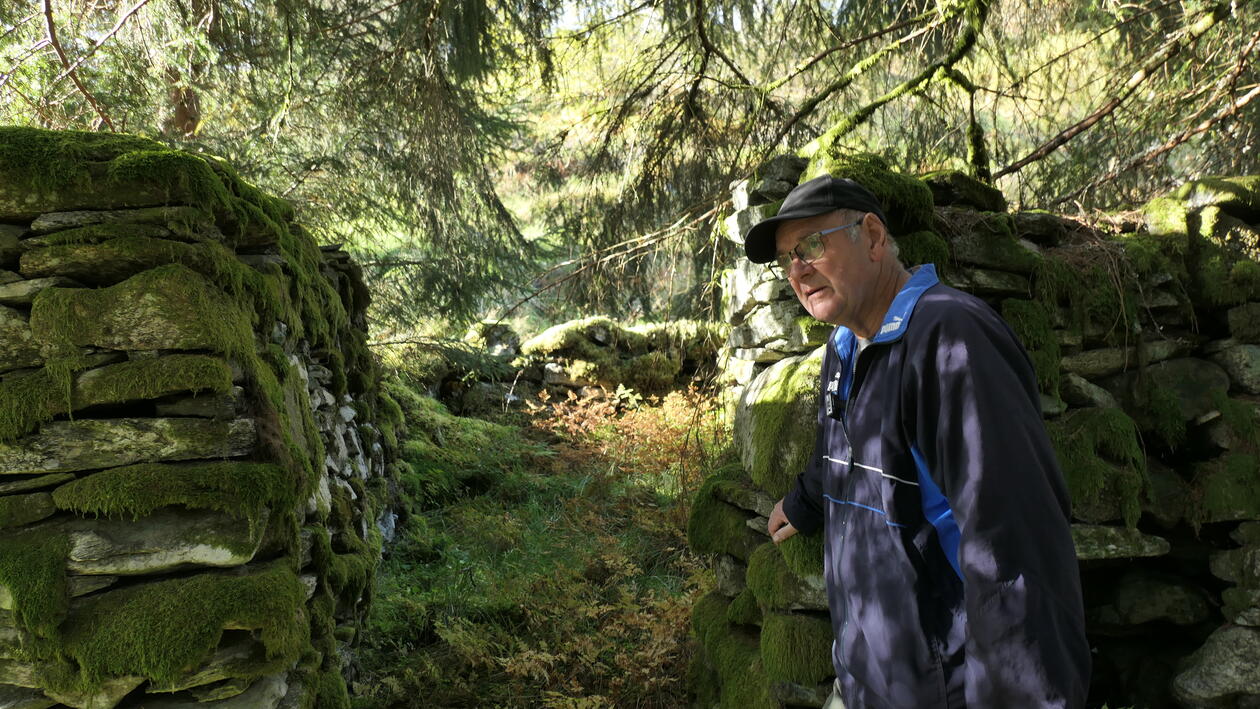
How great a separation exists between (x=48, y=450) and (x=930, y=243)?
12.7 ft

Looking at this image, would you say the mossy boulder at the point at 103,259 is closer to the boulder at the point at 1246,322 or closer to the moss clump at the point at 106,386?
the moss clump at the point at 106,386

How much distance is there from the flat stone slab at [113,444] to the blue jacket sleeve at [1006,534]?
260cm

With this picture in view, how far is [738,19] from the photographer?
255 inches

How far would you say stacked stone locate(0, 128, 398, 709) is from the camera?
8.12ft

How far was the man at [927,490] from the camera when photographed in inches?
58.9

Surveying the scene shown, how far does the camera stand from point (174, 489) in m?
2.58

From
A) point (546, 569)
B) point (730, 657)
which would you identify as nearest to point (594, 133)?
point (546, 569)

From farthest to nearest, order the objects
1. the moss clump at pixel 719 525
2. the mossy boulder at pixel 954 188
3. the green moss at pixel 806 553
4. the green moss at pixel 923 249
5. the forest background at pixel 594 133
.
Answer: the forest background at pixel 594 133
the mossy boulder at pixel 954 188
the moss clump at pixel 719 525
the green moss at pixel 923 249
the green moss at pixel 806 553

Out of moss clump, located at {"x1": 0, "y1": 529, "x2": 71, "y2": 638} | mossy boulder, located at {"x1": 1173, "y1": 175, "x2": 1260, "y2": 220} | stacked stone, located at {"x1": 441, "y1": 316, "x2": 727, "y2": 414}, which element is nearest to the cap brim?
moss clump, located at {"x1": 0, "y1": 529, "x2": 71, "y2": 638}

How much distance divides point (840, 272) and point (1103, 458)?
92.7 inches

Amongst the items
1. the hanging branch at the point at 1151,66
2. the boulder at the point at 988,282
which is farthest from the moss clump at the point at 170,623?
the hanging branch at the point at 1151,66

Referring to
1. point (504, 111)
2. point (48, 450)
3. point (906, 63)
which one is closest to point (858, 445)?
point (48, 450)

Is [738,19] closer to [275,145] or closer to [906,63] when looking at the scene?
[906,63]

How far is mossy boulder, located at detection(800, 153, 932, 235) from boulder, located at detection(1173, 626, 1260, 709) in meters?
2.43
